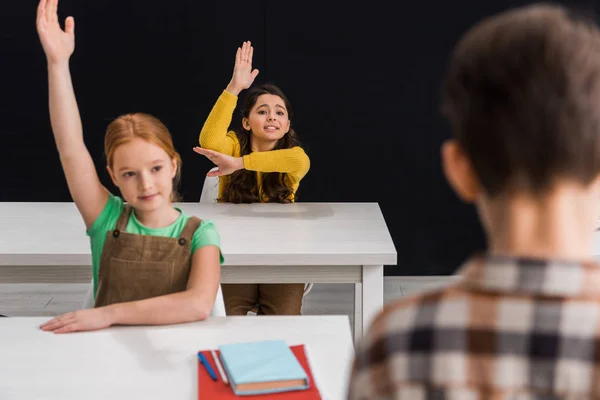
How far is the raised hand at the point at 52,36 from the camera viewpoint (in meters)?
1.64

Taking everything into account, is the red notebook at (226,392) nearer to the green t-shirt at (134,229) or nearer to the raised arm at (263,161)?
the green t-shirt at (134,229)

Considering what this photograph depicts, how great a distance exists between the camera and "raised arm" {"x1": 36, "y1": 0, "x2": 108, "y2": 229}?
5.40ft

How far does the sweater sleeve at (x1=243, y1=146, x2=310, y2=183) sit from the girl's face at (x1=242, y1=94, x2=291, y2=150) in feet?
0.46

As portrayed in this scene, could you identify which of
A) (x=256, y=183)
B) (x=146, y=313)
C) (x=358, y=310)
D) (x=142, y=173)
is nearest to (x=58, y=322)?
(x=146, y=313)

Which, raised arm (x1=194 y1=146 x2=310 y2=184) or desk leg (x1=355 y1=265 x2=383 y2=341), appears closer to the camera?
desk leg (x1=355 y1=265 x2=383 y2=341)

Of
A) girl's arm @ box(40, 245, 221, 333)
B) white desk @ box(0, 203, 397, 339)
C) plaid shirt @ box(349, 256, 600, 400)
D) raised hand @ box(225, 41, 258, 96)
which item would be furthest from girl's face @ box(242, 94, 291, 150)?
plaid shirt @ box(349, 256, 600, 400)

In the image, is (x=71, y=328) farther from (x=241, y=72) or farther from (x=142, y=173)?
(x=241, y=72)

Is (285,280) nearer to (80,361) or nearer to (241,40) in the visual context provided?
(80,361)

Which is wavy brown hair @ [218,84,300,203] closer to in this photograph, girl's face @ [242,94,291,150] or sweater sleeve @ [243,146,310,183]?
girl's face @ [242,94,291,150]

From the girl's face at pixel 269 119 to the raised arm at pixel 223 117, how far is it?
0.10 m

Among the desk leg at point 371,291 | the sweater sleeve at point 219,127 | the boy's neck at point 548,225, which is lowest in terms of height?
the desk leg at point 371,291

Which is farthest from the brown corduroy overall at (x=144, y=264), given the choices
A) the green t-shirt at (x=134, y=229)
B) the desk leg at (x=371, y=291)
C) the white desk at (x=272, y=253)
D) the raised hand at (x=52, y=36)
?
the desk leg at (x=371, y=291)

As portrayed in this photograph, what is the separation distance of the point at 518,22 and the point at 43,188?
4.47 m

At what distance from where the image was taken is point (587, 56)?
0.66m
